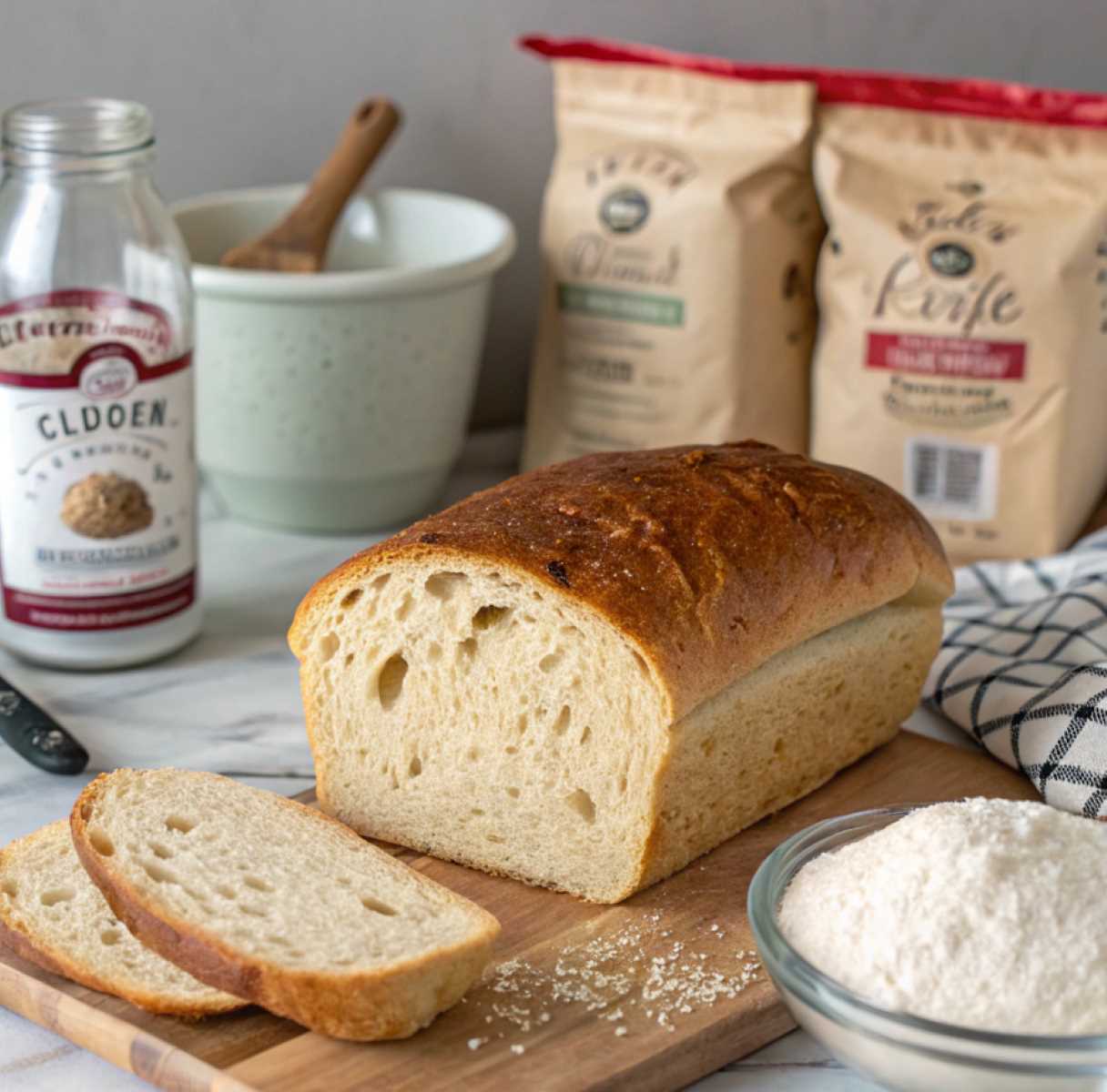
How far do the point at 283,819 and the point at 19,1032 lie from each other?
10.7 inches

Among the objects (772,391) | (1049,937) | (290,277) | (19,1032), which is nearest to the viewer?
(1049,937)

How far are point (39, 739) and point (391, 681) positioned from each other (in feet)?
1.22

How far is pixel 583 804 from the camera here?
147cm

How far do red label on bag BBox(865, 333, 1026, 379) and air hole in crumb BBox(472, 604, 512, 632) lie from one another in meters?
0.90

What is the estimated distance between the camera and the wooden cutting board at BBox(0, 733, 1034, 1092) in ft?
3.95

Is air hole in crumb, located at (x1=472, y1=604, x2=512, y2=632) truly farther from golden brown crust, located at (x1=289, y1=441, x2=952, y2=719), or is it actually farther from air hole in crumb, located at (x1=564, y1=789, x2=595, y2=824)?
air hole in crumb, located at (x1=564, y1=789, x2=595, y2=824)

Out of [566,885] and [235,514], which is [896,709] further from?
[235,514]

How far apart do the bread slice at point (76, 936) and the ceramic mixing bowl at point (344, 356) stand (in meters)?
0.81

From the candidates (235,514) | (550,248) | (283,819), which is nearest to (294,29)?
(550,248)

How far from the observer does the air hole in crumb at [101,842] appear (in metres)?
1.34

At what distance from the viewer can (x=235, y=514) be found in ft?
7.67

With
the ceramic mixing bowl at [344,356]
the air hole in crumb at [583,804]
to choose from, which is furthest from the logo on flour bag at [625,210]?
the air hole in crumb at [583,804]

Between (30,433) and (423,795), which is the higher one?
(30,433)

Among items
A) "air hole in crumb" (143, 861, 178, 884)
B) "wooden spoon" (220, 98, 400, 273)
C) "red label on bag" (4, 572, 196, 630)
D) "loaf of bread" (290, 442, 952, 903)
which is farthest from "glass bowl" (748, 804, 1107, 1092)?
"wooden spoon" (220, 98, 400, 273)
